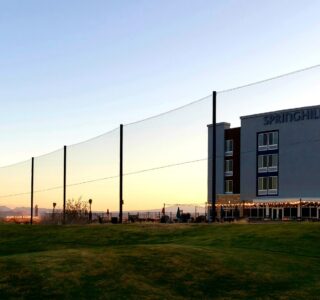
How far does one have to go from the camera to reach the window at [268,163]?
229 ft

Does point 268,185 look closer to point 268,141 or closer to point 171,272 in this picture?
point 268,141

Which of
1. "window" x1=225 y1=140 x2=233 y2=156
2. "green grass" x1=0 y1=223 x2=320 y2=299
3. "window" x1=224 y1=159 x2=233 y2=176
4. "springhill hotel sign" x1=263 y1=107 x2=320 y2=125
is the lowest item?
"green grass" x1=0 y1=223 x2=320 y2=299

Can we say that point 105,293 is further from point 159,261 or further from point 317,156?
A: point 317,156

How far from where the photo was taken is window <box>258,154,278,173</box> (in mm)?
69938

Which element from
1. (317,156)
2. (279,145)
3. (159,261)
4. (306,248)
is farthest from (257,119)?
(159,261)

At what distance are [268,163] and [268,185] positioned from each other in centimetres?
287

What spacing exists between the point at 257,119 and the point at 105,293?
202 ft

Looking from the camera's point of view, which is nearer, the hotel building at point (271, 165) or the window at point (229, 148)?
the hotel building at point (271, 165)

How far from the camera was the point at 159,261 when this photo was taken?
1562 cm

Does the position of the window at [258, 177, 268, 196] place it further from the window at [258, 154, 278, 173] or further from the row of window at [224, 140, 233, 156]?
the row of window at [224, 140, 233, 156]

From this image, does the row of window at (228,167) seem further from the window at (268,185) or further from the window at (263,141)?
the window at (263,141)

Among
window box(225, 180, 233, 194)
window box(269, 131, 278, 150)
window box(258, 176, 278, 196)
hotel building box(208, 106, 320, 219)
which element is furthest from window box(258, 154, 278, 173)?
window box(225, 180, 233, 194)

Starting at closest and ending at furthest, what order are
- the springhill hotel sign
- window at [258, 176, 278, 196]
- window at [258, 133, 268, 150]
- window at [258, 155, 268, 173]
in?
the springhill hotel sign, window at [258, 176, 278, 196], window at [258, 133, 268, 150], window at [258, 155, 268, 173]

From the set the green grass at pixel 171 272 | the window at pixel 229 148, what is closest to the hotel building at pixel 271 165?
the window at pixel 229 148
